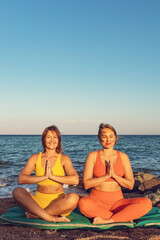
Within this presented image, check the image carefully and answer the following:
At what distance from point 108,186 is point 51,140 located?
130 cm

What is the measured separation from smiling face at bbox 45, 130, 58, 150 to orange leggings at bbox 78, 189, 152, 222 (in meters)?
1.07

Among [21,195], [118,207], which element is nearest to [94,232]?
[118,207]

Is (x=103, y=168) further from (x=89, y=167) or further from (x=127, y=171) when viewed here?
(x=127, y=171)

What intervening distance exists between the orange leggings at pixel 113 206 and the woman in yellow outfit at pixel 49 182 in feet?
0.79

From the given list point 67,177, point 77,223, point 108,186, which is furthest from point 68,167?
point 77,223

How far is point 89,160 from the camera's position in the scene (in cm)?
453

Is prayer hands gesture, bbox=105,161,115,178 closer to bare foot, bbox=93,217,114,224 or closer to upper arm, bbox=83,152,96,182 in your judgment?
upper arm, bbox=83,152,96,182

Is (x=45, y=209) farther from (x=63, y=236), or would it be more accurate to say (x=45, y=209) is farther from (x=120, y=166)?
(x=120, y=166)

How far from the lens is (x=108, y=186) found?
14.9 ft

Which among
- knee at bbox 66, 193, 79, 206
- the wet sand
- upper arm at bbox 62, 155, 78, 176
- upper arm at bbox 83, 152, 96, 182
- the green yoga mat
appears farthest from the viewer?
upper arm at bbox 62, 155, 78, 176

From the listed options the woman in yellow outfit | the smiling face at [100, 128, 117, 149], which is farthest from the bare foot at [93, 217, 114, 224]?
the smiling face at [100, 128, 117, 149]

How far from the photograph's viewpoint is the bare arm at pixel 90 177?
14.1 ft

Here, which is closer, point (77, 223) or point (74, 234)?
point (74, 234)

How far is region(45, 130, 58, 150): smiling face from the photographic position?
15.0 feet
